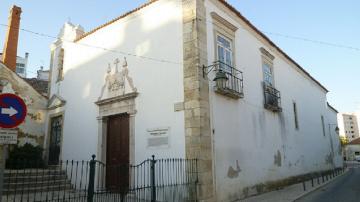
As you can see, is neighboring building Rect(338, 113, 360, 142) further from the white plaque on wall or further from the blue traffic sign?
the blue traffic sign

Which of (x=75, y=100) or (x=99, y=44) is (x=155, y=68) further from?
(x=75, y=100)

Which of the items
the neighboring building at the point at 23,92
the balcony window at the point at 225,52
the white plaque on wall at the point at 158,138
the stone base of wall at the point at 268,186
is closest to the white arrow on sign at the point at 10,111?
the white plaque on wall at the point at 158,138

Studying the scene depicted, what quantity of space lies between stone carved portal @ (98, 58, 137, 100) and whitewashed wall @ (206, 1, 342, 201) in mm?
2876

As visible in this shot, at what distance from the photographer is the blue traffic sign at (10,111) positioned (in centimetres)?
416

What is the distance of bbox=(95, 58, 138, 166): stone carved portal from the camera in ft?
31.5

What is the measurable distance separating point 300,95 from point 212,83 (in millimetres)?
10650

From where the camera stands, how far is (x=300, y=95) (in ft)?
57.8

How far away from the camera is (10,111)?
13.9ft

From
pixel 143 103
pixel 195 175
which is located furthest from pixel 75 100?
pixel 195 175

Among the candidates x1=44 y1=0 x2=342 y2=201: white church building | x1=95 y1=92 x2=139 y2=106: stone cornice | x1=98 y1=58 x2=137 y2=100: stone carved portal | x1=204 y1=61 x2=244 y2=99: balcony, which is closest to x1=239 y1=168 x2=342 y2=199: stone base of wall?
x1=44 y1=0 x2=342 y2=201: white church building

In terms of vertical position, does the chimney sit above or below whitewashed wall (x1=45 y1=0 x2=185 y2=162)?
above

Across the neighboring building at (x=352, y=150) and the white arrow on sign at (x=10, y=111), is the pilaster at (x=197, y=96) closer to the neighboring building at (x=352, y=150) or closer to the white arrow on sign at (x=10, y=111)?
the white arrow on sign at (x=10, y=111)

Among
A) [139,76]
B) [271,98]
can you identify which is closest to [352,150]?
[271,98]

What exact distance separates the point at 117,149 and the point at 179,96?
119 inches
